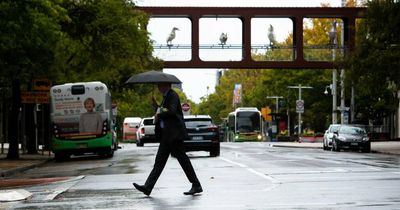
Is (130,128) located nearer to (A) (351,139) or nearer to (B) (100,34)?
(A) (351,139)

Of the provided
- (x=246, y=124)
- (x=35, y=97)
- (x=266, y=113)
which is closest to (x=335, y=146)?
(x=35, y=97)

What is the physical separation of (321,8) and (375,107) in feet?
31.6

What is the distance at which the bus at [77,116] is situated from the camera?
1302 inches

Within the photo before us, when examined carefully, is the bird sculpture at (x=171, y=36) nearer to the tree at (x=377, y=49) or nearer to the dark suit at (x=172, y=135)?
the tree at (x=377, y=49)

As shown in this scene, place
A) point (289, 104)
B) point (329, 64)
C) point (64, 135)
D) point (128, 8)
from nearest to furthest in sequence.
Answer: point (64, 135), point (128, 8), point (329, 64), point (289, 104)

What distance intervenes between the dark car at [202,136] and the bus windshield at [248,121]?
43.7m

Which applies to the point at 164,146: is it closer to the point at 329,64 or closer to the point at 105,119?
the point at 105,119

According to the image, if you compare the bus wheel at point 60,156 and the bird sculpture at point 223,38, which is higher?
the bird sculpture at point 223,38

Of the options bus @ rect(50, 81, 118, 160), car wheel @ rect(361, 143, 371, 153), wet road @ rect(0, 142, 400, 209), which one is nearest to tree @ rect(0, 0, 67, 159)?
bus @ rect(50, 81, 118, 160)

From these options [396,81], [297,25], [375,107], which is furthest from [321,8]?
[396,81]

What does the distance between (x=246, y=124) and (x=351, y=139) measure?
33896mm

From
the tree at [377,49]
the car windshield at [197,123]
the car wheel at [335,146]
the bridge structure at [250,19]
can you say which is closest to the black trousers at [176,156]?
the car windshield at [197,123]

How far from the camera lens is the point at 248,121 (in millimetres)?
78188

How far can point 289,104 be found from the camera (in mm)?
86688
